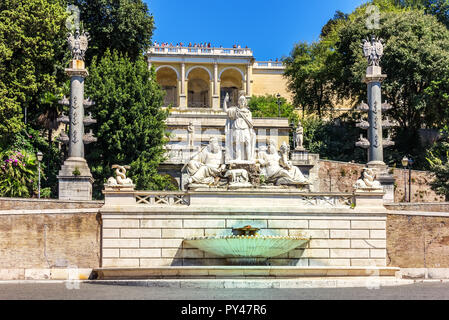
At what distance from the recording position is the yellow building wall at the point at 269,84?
82.6m

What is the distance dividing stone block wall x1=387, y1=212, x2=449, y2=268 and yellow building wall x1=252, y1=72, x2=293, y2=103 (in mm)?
51830

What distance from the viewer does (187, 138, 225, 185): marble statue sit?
30.5m

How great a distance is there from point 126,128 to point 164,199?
12.0m

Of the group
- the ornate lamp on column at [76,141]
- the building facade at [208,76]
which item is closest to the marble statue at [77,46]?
the ornate lamp on column at [76,141]

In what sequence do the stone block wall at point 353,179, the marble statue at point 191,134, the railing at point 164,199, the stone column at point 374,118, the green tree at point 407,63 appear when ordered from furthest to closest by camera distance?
the green tree at point 407,63, the marble statue at point 191,134, the stone block wall at point 353,179, the stone column at point 374,118, the railing at point 164,199

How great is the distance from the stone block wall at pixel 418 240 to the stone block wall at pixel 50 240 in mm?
11483

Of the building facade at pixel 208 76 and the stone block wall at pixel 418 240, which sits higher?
the building facade at pixel 208 76

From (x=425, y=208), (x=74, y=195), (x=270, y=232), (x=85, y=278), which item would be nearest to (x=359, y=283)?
(x=270, y=232)

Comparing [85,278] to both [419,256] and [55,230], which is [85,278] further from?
[419,256]

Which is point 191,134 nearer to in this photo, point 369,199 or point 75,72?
point 75,72

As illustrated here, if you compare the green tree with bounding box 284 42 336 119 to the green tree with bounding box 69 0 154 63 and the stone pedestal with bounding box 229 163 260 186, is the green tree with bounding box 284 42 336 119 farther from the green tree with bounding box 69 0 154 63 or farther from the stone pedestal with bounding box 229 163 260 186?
the stone pedestal with bounding box 229 163 260 186

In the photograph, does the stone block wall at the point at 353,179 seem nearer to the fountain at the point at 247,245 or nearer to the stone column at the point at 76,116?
the stone column at the point at 76,116

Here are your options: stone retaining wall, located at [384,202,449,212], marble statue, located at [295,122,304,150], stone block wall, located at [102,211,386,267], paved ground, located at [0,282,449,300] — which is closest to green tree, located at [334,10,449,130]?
marble statue, located at [295,122,304,150]

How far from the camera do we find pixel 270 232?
98.5 ft
